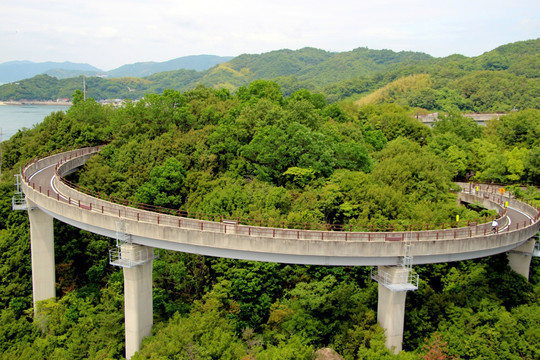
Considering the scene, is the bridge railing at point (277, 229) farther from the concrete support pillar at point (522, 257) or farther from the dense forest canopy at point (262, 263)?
the dense forest canopy at point (262, 263)

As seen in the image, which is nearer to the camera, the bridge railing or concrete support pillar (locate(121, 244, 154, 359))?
the bridge railing

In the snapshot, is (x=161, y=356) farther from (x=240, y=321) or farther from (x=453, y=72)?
(x=453, y=72)

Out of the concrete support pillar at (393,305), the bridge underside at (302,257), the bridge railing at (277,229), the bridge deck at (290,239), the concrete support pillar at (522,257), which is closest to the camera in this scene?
the bridge deck at (290,239)

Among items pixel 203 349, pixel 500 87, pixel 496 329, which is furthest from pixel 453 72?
pixel 203 349

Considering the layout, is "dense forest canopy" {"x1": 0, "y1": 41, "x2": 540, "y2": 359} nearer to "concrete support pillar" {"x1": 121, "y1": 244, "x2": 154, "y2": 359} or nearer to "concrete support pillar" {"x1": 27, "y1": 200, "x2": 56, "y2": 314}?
"concrete support pillar" {"x1": 121, "y1": 244, "x2": 154, "y2": 359}

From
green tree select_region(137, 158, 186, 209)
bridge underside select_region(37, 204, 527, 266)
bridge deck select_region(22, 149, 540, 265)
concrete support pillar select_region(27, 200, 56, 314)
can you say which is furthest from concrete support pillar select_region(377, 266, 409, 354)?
concrete support pillar select_region(27, 200, 56, 314)

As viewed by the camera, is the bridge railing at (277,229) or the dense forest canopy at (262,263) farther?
the dense forest canopy at (262,263)

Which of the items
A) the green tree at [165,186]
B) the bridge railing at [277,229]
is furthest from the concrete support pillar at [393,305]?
the green tree at [165,186]
